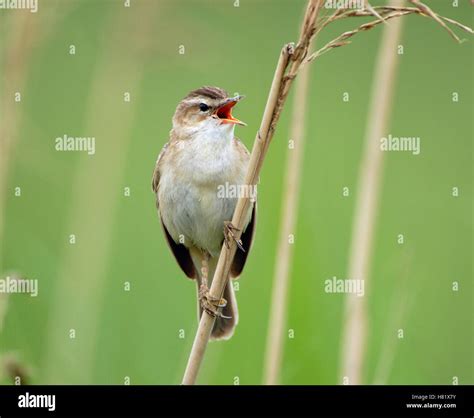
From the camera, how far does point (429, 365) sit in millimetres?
4742

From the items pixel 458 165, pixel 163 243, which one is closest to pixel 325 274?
pixel 163 243

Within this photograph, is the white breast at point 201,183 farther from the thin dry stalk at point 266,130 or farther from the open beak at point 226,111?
the thin dry stalk at point 266,130

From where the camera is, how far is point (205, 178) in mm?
4805

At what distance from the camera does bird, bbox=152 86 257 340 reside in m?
4.77

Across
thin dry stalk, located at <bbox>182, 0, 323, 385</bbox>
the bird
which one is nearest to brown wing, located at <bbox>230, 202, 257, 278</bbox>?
the bird

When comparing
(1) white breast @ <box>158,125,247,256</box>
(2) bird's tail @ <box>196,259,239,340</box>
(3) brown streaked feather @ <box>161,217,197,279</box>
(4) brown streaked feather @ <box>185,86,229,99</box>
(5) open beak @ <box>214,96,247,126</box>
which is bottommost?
(2) bird's tail @ <box>196,259,239,340</box>

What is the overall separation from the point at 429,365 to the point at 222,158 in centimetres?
172

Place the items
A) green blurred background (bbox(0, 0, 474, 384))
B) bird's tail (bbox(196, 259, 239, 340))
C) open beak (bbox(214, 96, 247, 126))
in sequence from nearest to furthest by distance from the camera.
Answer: green blurred background (bbox(0, 0, 474, 384))
open beak (bbox(214, 96, 247, 126))
bird's tail (bbox(196, 259, 239, 340))

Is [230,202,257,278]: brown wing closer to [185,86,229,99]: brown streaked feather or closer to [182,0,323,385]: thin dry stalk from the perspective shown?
[185,86,229,99]: brown streaked feather

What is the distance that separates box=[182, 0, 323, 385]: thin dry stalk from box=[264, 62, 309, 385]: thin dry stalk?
1.62 ft

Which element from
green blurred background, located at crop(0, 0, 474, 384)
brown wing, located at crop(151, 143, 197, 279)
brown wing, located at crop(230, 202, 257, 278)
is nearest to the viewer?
green blurred background, located at crop(0, 0, 474, 384)

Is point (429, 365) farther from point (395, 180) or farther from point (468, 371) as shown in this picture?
point (395, 180)

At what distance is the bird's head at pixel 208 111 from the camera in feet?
15.5

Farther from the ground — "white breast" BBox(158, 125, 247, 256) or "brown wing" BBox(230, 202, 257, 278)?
"white breast" BBox(158, 125, 247, 256)
